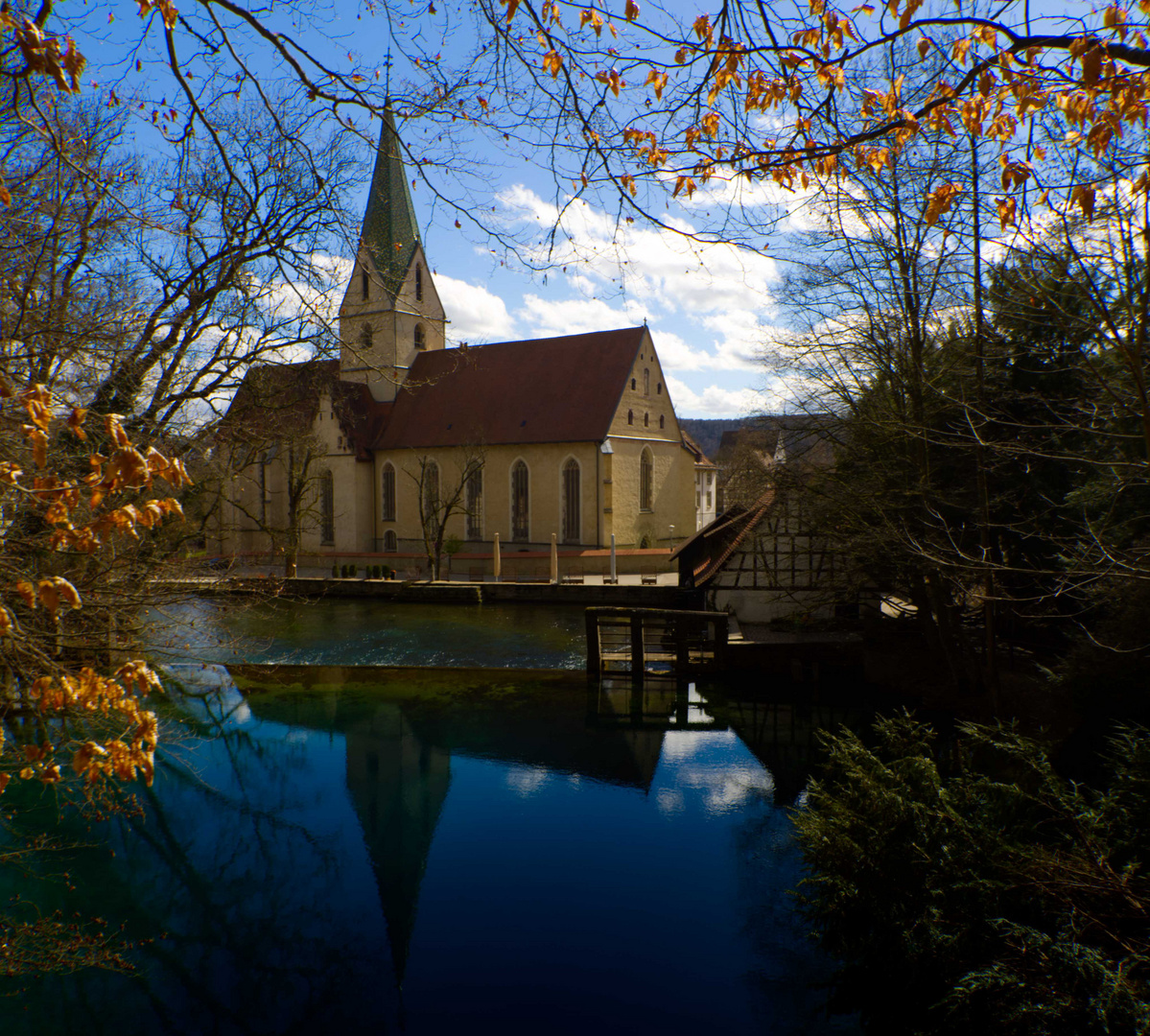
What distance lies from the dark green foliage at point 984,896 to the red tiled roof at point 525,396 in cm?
2587

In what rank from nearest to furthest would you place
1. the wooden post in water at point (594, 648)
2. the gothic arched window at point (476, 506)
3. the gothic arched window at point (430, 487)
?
the wooden post in water at point (594, 648), the gothic arched window at point (430, 487), the gothic arched window at point (476, 506)

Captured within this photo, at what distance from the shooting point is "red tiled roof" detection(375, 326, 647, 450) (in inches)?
1284

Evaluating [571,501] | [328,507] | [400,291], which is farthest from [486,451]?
[328,507]

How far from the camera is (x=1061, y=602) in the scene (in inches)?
463

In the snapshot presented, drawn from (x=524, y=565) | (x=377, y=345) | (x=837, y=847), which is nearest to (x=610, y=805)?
(x=837, y=847)

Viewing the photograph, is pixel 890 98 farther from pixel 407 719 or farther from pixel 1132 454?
pixel 407 719

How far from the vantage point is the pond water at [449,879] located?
6.37 metres

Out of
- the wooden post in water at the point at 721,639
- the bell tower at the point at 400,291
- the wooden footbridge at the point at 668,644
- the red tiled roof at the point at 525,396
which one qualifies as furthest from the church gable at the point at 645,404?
the wooden post in water at the point at 721,639

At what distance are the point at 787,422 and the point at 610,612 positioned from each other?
4.86 metres

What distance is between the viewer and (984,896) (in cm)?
492

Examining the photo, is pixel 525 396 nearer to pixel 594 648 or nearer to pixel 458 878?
pixel 594 648

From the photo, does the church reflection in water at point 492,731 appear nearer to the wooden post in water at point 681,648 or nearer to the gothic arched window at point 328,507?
the wooden post in water at point 681,648

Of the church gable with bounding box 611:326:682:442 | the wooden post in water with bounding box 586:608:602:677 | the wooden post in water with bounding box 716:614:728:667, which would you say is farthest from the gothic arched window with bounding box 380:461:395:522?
the wooden post in water with bounding box 716:614:728:667

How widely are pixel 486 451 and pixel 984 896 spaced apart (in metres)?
29.6
